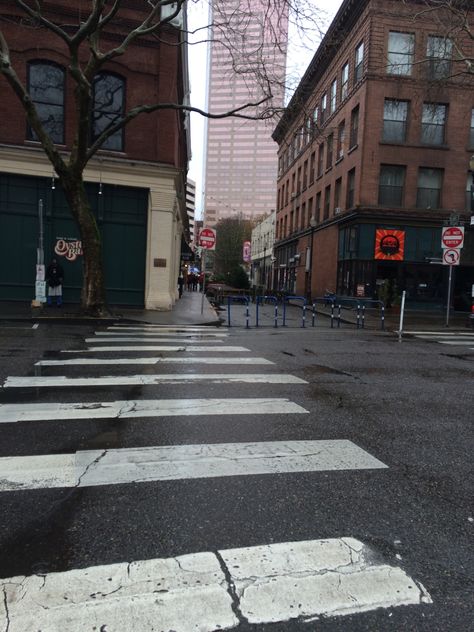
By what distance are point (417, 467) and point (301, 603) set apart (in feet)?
7.29

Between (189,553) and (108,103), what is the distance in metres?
19.5

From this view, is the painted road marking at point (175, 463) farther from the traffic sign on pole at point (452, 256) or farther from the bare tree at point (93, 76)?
the traffic sign on pole at point (452, 256)

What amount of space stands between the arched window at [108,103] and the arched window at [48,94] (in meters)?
1.25

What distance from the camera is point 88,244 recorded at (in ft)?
48.5

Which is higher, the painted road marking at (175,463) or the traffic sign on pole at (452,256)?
the traffic sign on pole at (452,256)

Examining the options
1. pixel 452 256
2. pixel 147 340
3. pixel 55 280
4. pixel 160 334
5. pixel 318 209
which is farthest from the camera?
pixel 318 209

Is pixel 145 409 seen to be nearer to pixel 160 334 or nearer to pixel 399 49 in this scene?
pixel 160 334

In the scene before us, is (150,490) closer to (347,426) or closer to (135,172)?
(347,426)

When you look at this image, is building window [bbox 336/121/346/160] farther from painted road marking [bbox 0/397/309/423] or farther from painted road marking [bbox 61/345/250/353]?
painted road marking [bbox 0/397/309/423]

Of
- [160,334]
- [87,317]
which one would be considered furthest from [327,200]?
[160,334]

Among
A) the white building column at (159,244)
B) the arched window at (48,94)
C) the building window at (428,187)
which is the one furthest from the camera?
the building window at (428,187)

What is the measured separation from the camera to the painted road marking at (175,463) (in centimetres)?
386

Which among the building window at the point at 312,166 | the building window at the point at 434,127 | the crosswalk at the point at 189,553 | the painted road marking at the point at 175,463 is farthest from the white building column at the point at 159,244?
the building window at the point at 312,166

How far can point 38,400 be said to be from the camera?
6.07 meters
